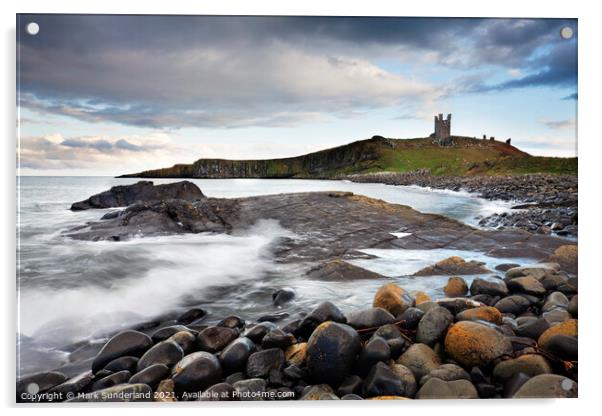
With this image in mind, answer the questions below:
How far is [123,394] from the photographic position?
354cm

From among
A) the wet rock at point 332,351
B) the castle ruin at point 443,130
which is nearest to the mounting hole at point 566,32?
the castle ruin at point 443,130

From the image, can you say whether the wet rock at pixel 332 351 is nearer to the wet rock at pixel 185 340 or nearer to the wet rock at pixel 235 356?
the wet rock at pixel 235 356

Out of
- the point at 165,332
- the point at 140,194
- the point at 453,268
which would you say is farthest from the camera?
the point at 140,194

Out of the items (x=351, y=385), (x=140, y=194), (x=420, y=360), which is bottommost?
(x=351, y=385)

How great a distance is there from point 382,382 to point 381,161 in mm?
2233

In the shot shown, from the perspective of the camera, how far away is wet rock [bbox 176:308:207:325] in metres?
4.05

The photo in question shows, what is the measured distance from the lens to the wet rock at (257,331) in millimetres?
3786

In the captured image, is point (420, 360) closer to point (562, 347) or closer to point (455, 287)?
point (455, 287)

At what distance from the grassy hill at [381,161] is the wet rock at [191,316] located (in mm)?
1370

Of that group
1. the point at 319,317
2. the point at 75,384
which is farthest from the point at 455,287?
the point at 75,384

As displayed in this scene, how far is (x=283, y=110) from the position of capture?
14.4 ft

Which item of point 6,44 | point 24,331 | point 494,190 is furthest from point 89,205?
point 494,190

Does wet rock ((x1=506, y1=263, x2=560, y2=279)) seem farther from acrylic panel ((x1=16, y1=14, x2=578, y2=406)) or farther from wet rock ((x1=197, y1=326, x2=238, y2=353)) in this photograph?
wet rock ((x1=197, y1=326, x2=238, y2=353))

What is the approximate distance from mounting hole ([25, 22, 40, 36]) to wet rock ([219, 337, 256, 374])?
3506 mm
